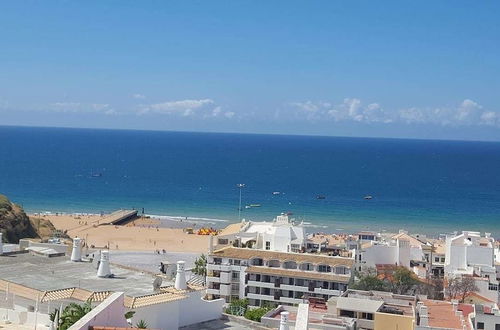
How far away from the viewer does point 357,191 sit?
146 m

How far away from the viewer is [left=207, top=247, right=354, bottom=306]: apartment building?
149ft

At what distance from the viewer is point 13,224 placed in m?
65.4

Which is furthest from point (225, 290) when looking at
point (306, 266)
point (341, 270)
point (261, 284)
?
point (341, 270)

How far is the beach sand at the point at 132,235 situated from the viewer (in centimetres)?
7888

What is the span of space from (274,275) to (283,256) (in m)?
1.79

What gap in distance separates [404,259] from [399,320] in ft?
83.2

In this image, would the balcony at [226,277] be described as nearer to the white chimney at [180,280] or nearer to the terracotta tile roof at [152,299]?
the white chimney at [180,280]

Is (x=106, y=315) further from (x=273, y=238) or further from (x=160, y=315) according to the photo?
(x=273, y=238)

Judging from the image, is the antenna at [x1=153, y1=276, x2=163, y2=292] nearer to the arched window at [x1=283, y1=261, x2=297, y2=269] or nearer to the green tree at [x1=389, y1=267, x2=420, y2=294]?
the arched window at [x1=283, y1=261, x2=297, y2=269]

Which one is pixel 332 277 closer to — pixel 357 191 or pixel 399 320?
pixel 399 320

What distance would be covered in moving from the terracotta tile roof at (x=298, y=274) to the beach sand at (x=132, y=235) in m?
29.0

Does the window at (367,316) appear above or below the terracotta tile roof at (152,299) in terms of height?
below

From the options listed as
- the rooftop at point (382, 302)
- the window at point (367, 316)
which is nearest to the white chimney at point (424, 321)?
the rooftop at point (382, 302)

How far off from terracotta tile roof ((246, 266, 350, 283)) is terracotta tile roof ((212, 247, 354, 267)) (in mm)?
818
